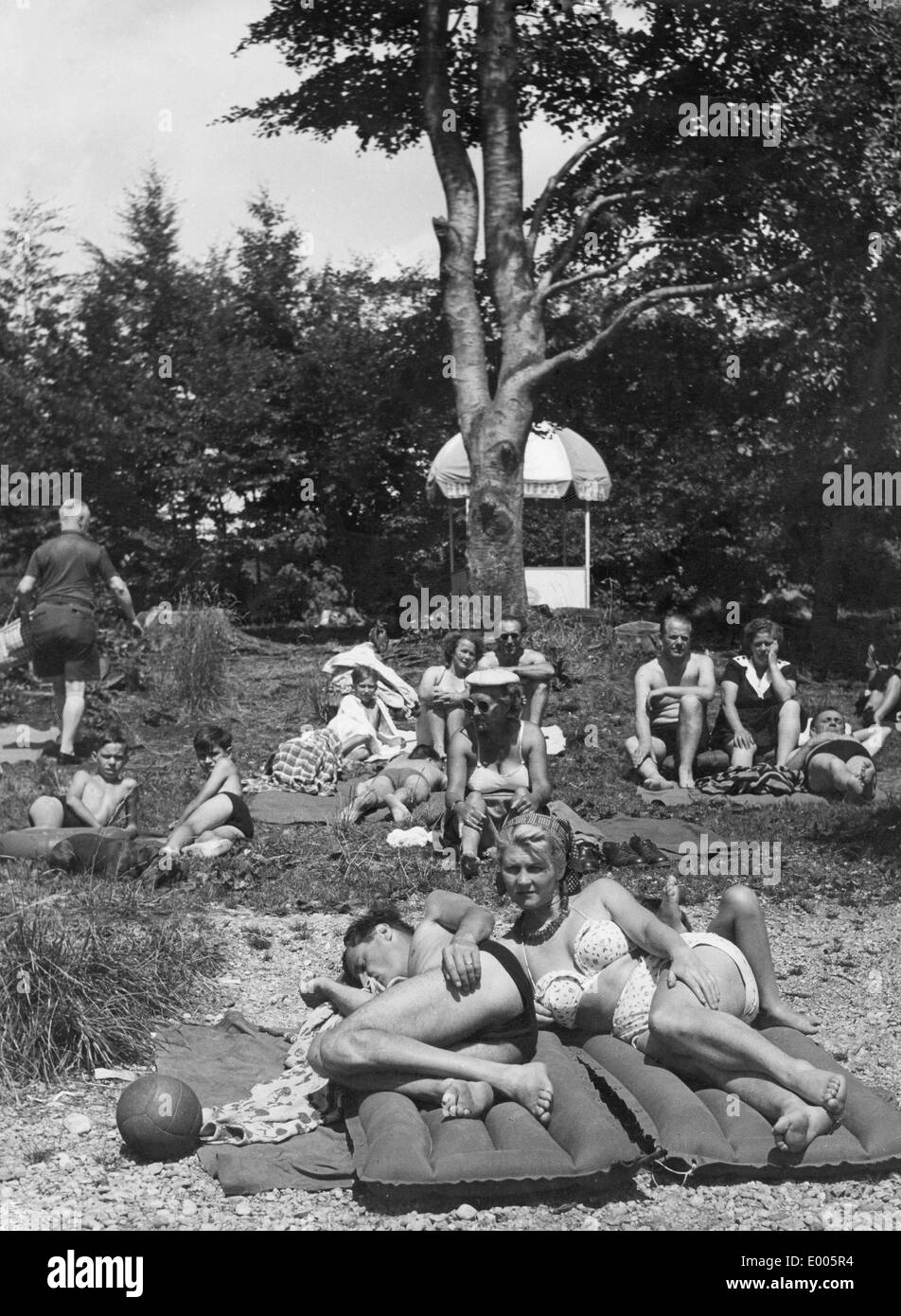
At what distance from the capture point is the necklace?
5000mm

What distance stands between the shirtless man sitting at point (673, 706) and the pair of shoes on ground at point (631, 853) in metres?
1.90

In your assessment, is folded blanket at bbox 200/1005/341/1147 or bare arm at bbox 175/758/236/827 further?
bare arm at bbox 175/758/236/827

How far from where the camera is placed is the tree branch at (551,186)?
50.1 ft

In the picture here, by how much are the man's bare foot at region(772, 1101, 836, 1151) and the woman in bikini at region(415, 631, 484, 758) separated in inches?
217

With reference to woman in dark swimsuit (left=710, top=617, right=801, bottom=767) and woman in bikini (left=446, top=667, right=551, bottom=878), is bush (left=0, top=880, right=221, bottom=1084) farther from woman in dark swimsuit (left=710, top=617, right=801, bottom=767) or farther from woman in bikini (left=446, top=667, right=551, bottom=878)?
woman in dark swimsuit (left=710, top=617, right=801, bottom=767)

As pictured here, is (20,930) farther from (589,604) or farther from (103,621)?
(589,604)

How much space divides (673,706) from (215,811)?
11.9ft

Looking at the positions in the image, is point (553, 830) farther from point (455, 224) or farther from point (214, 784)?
point (455, 224)

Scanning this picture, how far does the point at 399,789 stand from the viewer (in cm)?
938

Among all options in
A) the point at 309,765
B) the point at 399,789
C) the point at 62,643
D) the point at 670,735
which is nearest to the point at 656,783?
the point at 670,735
